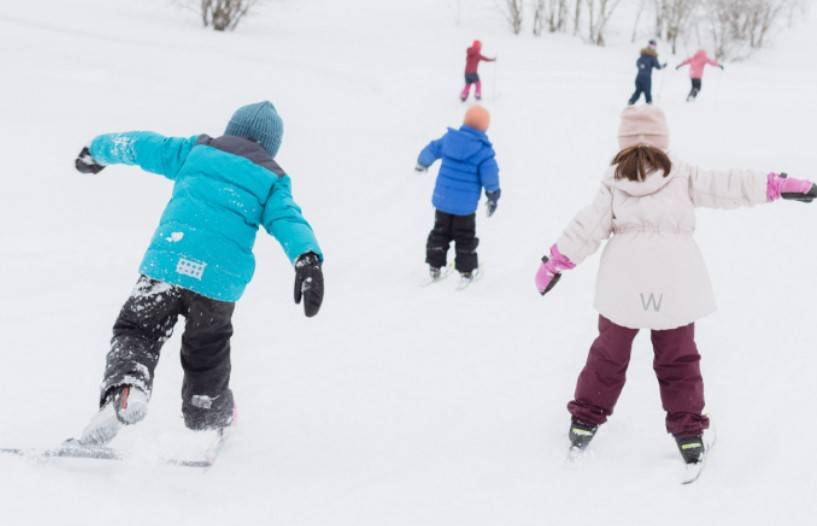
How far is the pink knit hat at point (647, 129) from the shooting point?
9.73ft

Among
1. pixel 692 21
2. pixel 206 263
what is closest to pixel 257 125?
pixel 206 263

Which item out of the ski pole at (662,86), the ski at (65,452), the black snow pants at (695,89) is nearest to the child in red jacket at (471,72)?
the ski pole at (662,86)

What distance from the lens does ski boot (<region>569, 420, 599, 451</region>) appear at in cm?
308

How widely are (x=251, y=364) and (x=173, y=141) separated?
4.85ft

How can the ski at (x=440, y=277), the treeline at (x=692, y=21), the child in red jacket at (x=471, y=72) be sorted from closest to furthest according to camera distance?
the ski at (x=440, y=277) < the child in red jacket at (x=471, y=72) < the treeline at (x=692, y=21)

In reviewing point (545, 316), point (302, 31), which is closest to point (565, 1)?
point (302, 31)

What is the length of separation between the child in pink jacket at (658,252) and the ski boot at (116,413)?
170 cm

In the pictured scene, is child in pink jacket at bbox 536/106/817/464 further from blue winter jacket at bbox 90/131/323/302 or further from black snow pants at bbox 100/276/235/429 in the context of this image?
black snow pants at bbox 100/276/235/429

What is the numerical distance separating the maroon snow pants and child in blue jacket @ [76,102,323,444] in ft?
4.13

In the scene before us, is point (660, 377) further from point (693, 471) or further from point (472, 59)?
point (472, 59)

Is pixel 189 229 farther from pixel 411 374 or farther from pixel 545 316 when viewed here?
pixel 545 316

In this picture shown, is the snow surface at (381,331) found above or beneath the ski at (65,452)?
beneath

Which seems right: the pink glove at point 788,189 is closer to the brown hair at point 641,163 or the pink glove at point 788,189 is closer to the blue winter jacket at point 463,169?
the brown hair at point 641,163

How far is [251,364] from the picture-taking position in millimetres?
4086
